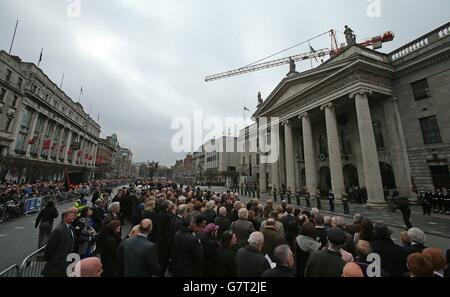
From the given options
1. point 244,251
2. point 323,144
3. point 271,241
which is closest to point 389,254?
point 271,241

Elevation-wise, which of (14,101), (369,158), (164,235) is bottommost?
(164,235)

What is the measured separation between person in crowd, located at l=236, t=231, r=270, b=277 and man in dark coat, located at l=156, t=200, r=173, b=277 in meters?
2.74

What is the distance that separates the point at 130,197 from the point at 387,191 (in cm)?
2247

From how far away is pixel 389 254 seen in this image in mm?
3346

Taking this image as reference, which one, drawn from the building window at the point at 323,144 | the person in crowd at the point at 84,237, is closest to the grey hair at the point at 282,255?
the person in crowd at the point at 84,237

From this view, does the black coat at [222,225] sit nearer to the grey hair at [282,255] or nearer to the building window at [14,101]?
the grey hair at [282,255]

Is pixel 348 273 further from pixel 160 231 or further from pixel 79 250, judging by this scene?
pixel 79 250

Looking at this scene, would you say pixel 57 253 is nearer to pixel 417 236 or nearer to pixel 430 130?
pixel 417 236

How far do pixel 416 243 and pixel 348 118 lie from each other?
2384 centimetres

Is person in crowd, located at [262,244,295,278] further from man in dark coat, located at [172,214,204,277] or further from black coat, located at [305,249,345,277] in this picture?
man in dark coat, located at [172,214,204,277]

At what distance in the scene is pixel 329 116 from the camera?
2102 cm

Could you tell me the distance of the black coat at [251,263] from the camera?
2938mm
